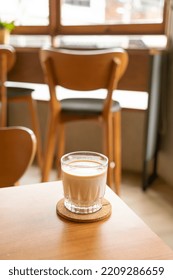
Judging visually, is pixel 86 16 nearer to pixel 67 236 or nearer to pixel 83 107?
pixel 83 107

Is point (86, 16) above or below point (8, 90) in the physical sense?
above

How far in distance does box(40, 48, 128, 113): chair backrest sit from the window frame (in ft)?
2.82

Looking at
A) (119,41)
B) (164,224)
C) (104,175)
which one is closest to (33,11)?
(119,41)

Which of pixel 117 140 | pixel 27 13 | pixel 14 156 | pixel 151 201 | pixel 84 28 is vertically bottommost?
pixel 151 201

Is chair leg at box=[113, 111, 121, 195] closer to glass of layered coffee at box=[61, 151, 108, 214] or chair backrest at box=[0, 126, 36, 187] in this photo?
chair backrest at box=[0, 126, 36, 187]

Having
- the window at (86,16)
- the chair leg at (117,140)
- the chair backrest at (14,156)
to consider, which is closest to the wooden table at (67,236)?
the chair backrest at (14,156)

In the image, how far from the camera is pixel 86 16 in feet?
8.82

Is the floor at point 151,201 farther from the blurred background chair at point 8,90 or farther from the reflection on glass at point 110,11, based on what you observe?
the reflection on glass at point 110,11

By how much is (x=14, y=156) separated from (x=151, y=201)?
4.30 feet

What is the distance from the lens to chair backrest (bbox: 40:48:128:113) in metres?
1.62

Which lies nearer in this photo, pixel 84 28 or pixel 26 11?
pixel 84 28

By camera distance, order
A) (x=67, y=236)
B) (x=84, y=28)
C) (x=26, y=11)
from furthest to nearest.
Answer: (x=26, y=11) → (x=84, y=28) → (x=67, y=236)

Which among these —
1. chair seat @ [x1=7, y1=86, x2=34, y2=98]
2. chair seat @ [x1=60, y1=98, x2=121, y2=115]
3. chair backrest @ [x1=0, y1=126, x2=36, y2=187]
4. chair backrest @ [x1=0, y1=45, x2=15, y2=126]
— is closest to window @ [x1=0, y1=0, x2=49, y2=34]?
chair seat @ [x1=7, y1=86, x2=34, y2=98]

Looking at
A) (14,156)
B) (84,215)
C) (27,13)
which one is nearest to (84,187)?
(84,215)
